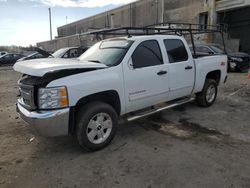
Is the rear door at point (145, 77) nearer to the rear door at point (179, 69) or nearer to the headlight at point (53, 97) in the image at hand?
the rear door at point (179, 69)

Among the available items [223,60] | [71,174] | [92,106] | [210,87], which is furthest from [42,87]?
[223,60]

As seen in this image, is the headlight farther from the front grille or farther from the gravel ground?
the gravel ground

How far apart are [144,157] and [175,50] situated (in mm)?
2612

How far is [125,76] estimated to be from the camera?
427cm

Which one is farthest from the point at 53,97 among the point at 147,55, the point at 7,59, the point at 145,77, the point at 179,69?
the point at 7,59

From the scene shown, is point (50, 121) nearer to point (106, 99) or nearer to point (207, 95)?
point (106, 99)

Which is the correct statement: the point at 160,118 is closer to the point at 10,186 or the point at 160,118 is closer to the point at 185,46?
the point at 185,46

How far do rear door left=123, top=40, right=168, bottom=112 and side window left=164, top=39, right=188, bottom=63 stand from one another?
0.99 feet

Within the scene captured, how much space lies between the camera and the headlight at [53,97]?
3.51 m

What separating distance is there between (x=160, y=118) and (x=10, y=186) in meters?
3.56

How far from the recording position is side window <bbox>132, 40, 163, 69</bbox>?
4.53m

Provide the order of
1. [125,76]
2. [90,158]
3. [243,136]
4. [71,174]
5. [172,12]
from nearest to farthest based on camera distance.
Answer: [71,174] < [90,158] < [125,76] < [243,136] < [172,12]

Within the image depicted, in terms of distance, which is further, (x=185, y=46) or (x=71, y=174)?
(x=185, y=46)

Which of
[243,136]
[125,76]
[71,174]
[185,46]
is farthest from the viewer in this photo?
[185,46]
